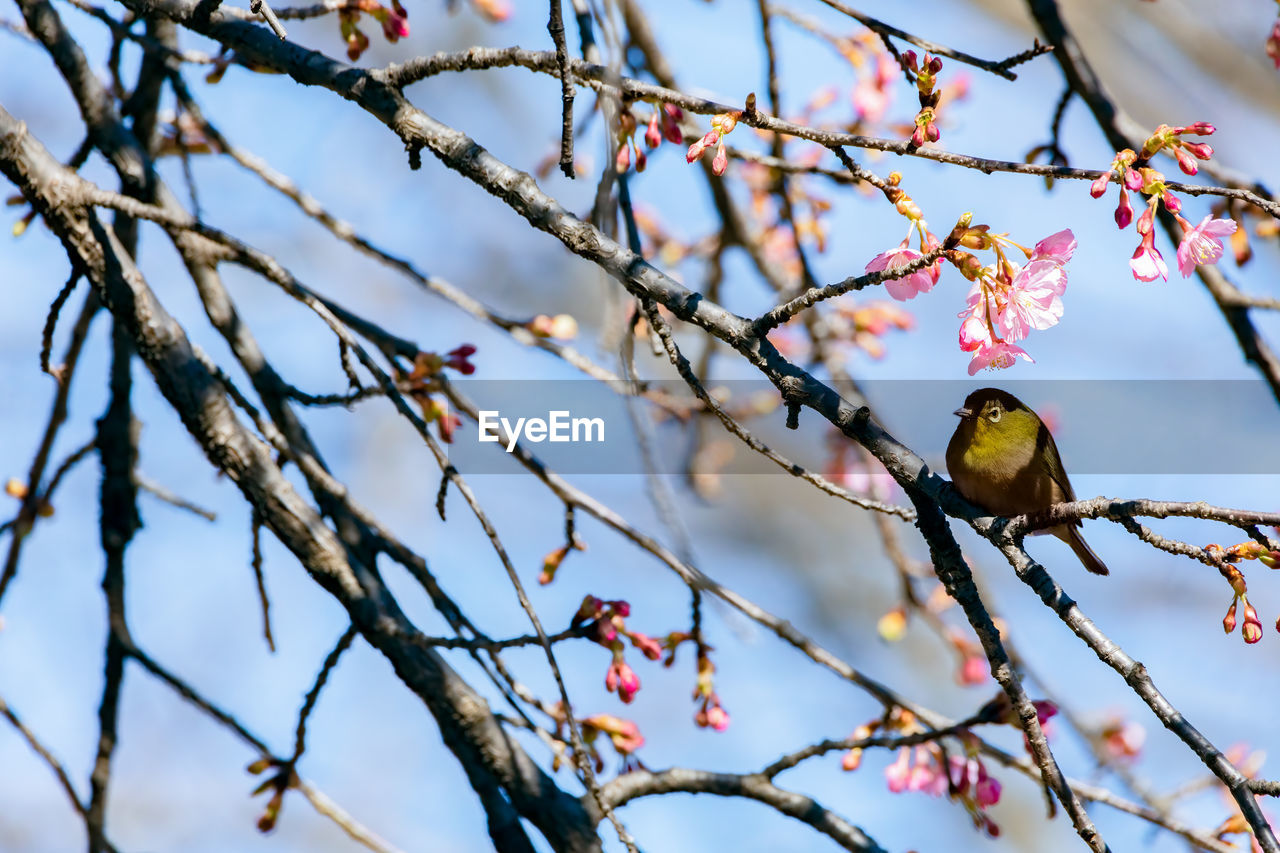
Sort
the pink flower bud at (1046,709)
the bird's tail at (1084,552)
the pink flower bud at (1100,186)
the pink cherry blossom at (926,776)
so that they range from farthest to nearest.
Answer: the pink cherry blossom at (926,776) < the bird's tail at (1084,552) < the pink flower bud at (1046,709) < the pink flower bud at (1100,186)

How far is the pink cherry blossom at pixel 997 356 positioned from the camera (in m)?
1.82

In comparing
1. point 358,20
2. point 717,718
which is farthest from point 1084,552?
point 358,20

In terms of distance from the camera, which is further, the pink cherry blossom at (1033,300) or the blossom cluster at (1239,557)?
the pink cherry blossom at (1033,300)

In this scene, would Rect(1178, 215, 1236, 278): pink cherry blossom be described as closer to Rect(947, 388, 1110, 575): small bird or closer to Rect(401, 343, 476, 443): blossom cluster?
Rect(947, 388, 1110, 575): small bird

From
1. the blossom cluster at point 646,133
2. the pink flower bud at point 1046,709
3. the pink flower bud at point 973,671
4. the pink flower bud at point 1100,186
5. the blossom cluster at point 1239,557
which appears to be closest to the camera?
the blossom cluster at point 1239,557

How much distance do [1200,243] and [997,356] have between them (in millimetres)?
368

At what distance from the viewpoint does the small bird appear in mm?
2855

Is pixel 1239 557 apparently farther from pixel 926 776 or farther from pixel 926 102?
pixel 926 776

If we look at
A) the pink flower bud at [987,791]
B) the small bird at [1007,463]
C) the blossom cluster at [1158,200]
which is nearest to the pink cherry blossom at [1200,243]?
the blossom cluster at [1158,200]

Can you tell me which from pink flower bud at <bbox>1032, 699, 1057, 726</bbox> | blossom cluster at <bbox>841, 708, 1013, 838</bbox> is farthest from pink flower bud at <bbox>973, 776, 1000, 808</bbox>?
pink flower bud at <bbox>1032, 699, 1057, 726</bbox>

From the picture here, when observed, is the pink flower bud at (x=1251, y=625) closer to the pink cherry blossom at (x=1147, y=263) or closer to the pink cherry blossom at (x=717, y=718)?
the pink cherry blossom at (x=1147, y=263)

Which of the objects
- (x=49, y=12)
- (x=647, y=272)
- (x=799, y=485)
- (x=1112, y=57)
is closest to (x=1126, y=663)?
(x=647, y=272)

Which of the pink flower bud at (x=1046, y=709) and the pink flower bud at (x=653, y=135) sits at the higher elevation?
the pink flower bud at (x=653, y=135)

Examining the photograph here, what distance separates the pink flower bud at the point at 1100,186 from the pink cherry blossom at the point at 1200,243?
0.68 feet
